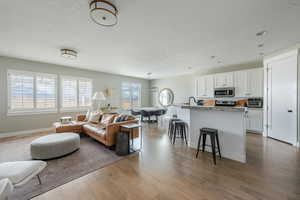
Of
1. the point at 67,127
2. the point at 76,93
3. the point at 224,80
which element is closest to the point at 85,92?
the point at 76,93

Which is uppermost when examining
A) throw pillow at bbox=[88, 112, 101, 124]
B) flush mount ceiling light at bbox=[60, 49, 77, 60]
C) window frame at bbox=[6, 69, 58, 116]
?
flush mount ceiling light at bbox=[60, 49, 77, 60]

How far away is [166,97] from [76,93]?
5.04 metres

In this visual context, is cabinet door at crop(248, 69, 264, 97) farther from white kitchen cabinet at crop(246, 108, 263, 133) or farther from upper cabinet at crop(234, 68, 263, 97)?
white kitchen cabinet at crop(246, 108, 263, 133)

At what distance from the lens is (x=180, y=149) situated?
3.05m

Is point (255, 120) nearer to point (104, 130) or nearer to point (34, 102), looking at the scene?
point (104, 130)

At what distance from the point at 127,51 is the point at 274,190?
4.05 m

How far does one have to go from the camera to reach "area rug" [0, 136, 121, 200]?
1729mm

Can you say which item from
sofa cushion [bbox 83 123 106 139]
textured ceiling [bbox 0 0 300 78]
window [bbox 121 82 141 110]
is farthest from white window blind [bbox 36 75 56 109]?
window [bbox 121 82 141 110]

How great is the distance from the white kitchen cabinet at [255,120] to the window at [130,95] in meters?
5.73

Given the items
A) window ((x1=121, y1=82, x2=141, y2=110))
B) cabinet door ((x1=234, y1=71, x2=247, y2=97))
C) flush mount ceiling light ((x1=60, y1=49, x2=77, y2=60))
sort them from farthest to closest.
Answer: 1. window ((x1=121, y1=82, x2=141, y2=110))
2. cabinet door ((x1=234, y1=71, x2=247, y2=97))
3. flush mount ceiling light ((x1=60, y1=49, x2=77, y2=60))

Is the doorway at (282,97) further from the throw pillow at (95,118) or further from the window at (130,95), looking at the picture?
the window at (130,95)

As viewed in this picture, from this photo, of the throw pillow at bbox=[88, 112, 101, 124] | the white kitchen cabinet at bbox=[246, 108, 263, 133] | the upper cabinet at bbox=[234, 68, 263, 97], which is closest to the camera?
the throw pillow at bbox=[88, 112, 101, 124]

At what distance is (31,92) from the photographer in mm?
4406

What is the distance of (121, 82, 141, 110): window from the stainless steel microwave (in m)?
4.63
